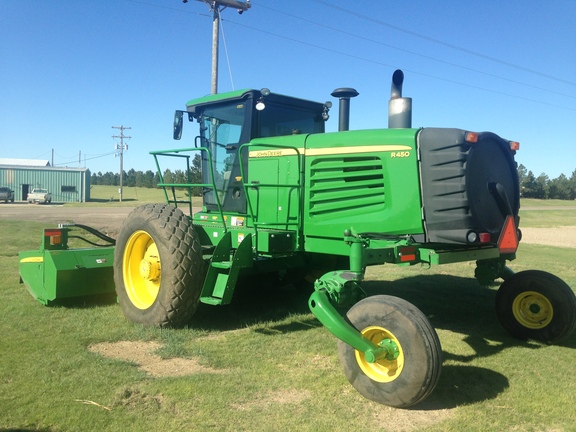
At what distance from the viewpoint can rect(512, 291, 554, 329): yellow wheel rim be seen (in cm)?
537

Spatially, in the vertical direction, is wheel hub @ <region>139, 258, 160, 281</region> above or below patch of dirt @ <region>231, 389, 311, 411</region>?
above

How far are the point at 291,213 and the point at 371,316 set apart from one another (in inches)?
79.0

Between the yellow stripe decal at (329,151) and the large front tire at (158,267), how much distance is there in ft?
3.91

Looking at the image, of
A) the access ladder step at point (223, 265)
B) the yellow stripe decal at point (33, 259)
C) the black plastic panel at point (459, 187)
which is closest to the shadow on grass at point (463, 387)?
the black plastic panel at point (459, 187)

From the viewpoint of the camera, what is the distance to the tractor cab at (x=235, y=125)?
20.0ft

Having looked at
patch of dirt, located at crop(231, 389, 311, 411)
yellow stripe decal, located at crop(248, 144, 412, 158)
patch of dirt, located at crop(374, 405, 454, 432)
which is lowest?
patch of dirt, located at crop(374, 405, 454, 432)

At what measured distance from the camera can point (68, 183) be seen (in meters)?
52.2

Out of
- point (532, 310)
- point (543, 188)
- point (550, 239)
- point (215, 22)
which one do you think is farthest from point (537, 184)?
point (532, 310)

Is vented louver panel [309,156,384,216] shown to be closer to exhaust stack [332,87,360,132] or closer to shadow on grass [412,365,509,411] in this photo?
exhaust stack [332,87,360,132]

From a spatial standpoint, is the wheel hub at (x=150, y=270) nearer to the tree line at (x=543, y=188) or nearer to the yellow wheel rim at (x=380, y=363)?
the yellow wheel rim at (x=380, y=363)

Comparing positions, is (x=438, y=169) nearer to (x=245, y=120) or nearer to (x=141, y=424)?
(x=245, y=120)

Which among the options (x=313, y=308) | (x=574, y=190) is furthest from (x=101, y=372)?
(x=574, y=190)

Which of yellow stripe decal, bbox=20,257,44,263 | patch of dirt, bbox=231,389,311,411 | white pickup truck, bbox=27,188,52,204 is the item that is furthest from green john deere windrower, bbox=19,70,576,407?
white pickup truck, bbox=27,188,52,204

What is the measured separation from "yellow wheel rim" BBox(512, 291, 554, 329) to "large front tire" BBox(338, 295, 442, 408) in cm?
238
